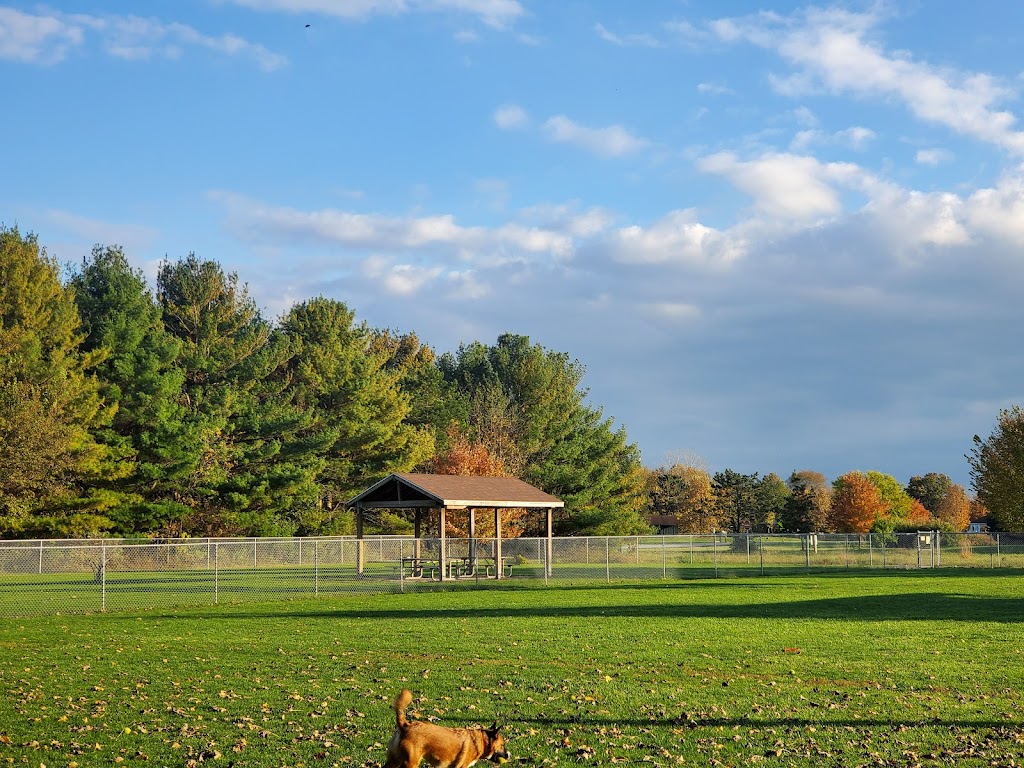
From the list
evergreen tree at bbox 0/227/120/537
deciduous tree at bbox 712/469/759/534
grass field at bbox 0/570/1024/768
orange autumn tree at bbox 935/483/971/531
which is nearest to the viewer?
grass field at bbox 0/570/1024/768

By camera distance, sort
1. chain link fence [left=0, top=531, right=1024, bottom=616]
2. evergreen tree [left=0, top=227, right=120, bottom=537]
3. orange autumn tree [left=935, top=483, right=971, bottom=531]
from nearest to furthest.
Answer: chain link fence [left=0, top=531, right=1024, bottom=616] → evergreen tree [left=0, top=227, right=120, bottom=537] → orange autumn tree [left=935, top=483, right=971, bottom=531]

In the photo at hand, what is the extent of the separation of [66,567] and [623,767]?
33749 millimetres

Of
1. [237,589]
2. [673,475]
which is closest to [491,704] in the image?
[237,589]

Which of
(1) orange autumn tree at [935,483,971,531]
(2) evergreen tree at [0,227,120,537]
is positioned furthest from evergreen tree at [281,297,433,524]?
(1) orange autumn tree at [935,483,971,531]

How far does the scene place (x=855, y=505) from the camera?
10825cm

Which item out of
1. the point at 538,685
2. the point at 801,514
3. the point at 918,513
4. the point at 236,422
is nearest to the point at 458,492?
the point at 236,422

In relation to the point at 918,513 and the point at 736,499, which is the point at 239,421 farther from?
the point at 918,513

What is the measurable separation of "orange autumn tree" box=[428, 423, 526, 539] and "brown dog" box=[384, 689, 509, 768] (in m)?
52.1

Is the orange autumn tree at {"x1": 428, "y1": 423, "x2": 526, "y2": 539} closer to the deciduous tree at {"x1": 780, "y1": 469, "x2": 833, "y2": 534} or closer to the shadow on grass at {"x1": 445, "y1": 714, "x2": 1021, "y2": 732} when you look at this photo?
the deciduous tree at {"x1": 780, "y1": 469, "x2": 833, "y2": 534}

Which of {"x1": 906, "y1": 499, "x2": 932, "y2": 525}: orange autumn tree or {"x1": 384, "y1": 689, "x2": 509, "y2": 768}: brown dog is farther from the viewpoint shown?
{"x1": 906, "y1": 499, "x2": 932, "y2": 525}: orange autumn tree

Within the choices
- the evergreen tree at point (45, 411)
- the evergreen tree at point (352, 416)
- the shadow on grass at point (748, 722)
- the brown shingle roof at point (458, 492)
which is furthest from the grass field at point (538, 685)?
the evergreen tree at point (352, 416)

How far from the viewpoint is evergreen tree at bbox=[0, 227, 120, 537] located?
44250 millimetres

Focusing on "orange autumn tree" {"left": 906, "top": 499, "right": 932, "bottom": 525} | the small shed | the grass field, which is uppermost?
the small shed

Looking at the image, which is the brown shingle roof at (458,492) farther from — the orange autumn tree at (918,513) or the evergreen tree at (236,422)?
the orange autumn tree at (918,513)
